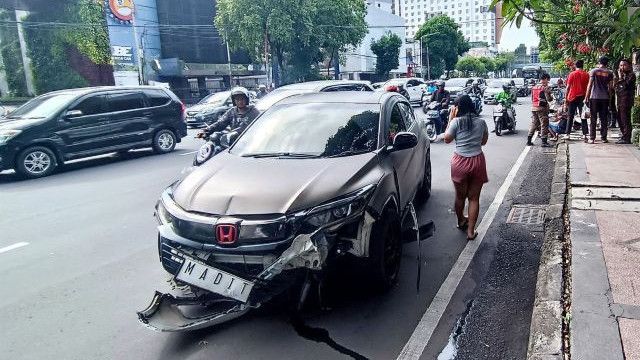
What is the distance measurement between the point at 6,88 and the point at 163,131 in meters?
28.0

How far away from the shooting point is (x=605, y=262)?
4.07 m

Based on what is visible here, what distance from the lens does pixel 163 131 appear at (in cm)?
1265

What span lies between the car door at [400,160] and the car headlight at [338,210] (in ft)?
3.23

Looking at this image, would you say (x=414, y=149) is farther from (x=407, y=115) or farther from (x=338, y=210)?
(x=338, y=210)

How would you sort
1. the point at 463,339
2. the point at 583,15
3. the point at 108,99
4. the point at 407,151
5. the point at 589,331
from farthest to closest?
the point at 108,99 → the point at 407,151 → the point at 583,15 → the point at 463,339 → the point at 589,331

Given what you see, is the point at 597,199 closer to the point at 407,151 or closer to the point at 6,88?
the point at 407,151

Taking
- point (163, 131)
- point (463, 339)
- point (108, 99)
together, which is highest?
point (108, 99)

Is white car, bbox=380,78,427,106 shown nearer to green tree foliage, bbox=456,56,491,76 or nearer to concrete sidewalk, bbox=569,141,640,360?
concrete sidewalk, bbox=569,141,640,360

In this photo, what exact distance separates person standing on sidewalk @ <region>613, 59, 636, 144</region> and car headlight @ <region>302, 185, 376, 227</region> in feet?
28.6

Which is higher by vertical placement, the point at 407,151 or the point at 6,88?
the point at 6,88

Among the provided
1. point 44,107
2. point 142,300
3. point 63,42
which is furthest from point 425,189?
point 63,42

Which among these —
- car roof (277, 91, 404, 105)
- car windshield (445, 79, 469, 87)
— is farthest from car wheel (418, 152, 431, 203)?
car windshield (445, 79, 469, 87)

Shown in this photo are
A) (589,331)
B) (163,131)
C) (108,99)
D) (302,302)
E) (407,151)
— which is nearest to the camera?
(589,331)

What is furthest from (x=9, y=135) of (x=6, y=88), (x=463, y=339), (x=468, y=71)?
(x=468, y=71)
